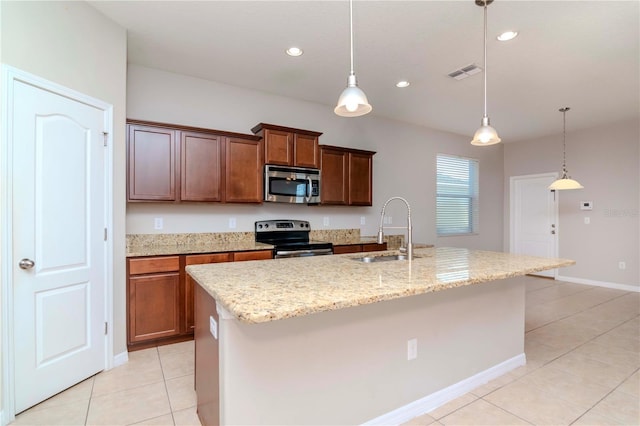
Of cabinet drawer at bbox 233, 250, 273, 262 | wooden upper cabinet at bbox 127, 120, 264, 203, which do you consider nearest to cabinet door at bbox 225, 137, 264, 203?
wooden upper cabinet at bbox 127, 120, 264, 203

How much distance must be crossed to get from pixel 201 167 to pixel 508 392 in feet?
10.7

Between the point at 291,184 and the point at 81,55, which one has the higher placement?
the point at 81,55

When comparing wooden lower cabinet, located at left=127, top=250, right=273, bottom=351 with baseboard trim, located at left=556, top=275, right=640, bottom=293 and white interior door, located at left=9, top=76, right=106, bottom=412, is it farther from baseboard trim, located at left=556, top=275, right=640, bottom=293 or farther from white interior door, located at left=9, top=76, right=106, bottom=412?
→ baseboard trim, located at left=556, top=275, right=640, bottom=293

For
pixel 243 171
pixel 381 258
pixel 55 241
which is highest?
pixel 243 171

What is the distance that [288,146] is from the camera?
3.82 meters

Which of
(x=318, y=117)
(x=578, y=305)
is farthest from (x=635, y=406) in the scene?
(x=318, y=117)

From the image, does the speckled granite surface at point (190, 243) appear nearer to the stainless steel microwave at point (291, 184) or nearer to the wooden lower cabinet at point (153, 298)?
the wooden lower cabinet at point (153, 298)

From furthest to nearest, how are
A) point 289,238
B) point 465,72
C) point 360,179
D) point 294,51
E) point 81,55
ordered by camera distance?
1. point 360,179
2. point 289,238
3. point 465,72
4. point 294,51
5. point 81,55

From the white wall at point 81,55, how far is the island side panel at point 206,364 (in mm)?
1155

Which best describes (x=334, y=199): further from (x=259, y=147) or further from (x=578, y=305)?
(x=578, y=305)

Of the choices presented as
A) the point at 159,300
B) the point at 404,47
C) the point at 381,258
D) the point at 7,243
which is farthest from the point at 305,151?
the point at 7,243

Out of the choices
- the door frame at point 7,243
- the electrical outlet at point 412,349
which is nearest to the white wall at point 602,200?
the electrical outlet at point 412,349

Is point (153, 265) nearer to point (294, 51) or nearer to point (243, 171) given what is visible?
point (243, 171)

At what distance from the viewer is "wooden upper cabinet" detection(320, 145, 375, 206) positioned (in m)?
4.22
